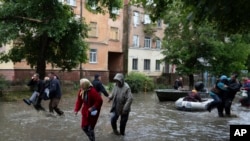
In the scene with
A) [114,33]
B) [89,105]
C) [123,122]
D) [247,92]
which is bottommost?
[123,122]

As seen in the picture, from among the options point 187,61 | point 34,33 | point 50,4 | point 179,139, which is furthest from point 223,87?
point 187,61

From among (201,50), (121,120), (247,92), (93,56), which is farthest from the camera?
(93,56)

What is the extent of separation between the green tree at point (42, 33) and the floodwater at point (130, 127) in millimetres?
7291

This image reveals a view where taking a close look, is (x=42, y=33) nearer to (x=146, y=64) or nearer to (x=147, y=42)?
(x=146, y=64)

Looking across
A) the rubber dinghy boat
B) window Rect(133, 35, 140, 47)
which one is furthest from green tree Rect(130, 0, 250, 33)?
window Rect(133, 35, 140, 47)

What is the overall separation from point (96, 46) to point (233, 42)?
14680 millimetres

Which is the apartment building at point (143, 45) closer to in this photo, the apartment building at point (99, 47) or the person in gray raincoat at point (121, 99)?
the apartment building at point (99, 47)

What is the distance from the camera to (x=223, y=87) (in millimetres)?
17984

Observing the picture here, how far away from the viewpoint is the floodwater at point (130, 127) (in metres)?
12.4

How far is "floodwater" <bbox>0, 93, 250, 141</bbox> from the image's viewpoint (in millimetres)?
12398

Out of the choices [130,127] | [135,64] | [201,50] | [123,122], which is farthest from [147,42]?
[123,122]

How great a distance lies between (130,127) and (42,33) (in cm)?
1264

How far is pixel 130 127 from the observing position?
1464 cm

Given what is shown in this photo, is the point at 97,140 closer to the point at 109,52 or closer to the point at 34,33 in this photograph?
the point at 34,33
